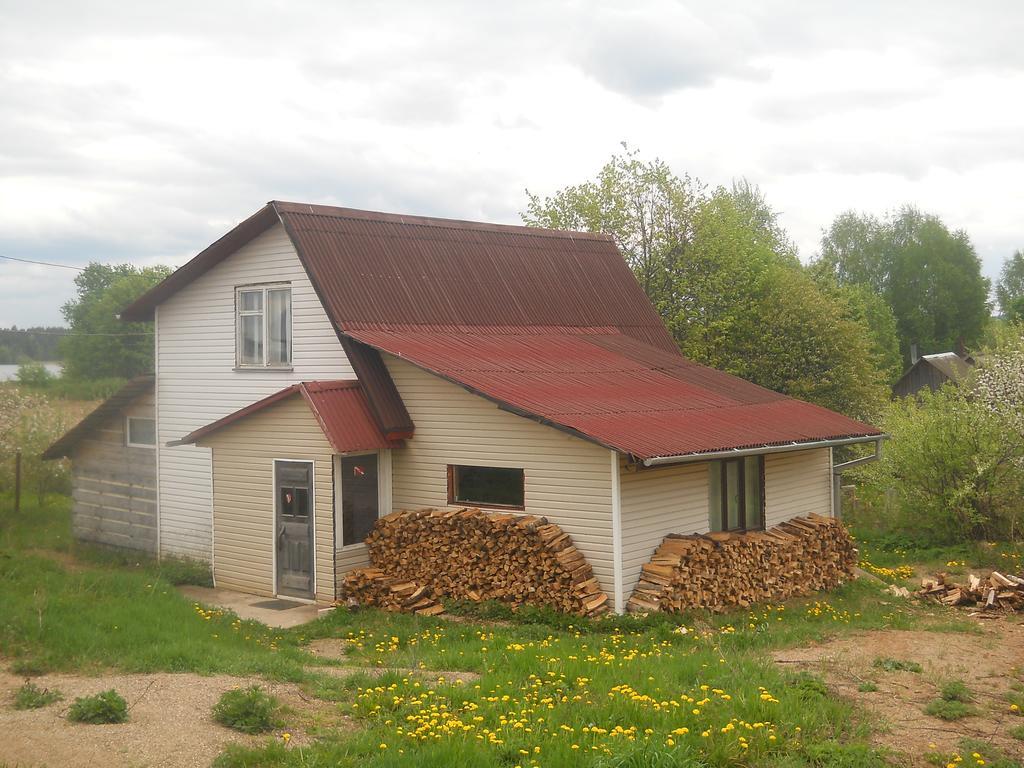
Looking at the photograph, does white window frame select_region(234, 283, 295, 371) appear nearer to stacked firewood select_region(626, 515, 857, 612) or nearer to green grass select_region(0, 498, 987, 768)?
green grass select_region(0, 498, 987, 768)

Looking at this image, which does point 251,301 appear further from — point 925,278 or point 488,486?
point 925,278

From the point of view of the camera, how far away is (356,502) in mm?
15734

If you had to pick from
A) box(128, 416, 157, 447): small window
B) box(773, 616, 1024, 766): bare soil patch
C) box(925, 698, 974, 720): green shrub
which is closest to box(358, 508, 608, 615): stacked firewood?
box(773, 616, 1024, 766): bare soil patch

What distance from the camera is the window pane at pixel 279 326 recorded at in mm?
17812

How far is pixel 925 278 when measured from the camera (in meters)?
72.1

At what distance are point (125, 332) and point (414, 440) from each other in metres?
52.5

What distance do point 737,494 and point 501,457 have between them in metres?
4.30

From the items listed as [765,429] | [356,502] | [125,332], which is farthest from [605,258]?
[125,332]

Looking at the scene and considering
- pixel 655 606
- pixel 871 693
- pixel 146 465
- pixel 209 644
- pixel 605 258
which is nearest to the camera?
pixel 871 693

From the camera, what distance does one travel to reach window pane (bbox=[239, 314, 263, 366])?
1827 cm

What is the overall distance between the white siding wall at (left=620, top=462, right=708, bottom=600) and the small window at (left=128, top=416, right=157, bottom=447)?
10.6 metres

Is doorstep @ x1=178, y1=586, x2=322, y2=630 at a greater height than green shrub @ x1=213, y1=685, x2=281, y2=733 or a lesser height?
lesser

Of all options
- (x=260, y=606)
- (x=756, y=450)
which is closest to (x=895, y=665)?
(x=756, y=450)

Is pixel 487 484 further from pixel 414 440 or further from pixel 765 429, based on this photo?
pixel 765 429
